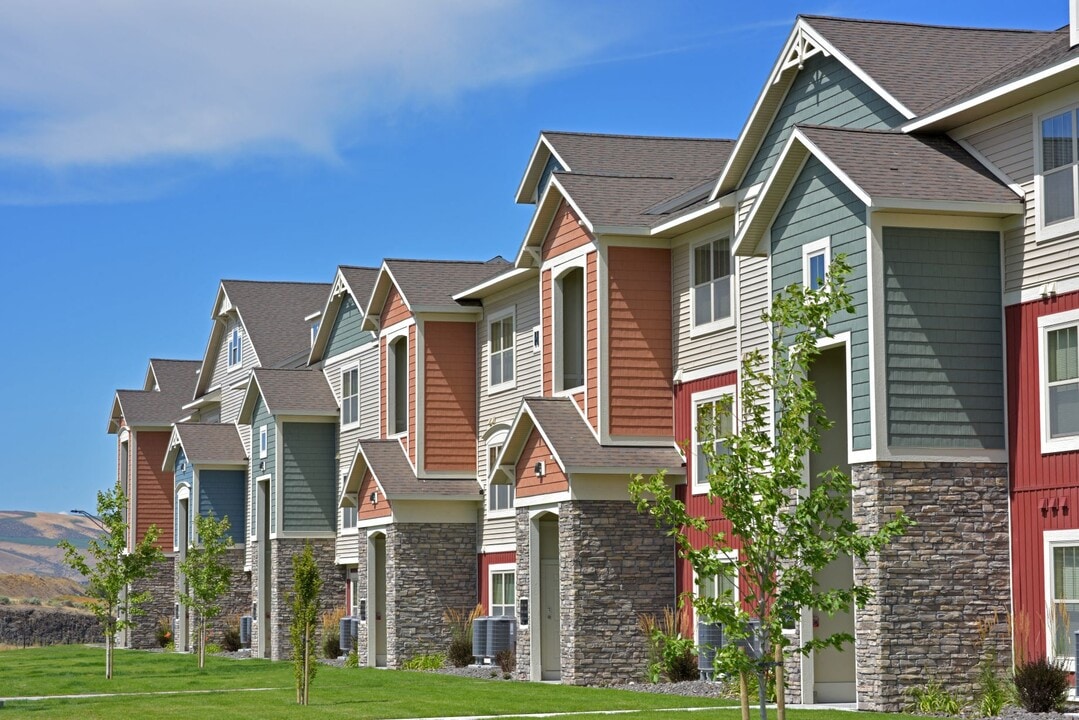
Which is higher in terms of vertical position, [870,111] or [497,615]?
[870,111]

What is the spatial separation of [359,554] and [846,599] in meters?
28.7

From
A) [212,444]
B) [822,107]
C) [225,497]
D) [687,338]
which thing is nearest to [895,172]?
[822,107]

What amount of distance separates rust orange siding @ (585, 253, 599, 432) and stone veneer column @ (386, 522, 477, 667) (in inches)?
390

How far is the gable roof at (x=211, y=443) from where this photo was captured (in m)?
55.6

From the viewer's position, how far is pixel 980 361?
23.2 m

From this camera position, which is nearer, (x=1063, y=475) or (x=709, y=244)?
(x=1063, y=475)

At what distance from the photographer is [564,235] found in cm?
3338

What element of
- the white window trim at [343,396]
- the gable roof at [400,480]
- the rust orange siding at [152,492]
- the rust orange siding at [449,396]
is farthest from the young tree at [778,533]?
the rust orange siding at [152,492]

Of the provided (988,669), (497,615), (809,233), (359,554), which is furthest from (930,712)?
(359,554)

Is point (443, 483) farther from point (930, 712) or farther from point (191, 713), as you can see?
point (930, 712)

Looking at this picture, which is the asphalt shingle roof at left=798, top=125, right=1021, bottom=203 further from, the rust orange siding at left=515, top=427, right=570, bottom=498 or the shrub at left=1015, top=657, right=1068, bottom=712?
the rust orange siding at left=515, top=427, right=570, bottom=498

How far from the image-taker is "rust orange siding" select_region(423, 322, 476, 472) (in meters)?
41.2

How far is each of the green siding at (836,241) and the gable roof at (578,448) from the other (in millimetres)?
6632

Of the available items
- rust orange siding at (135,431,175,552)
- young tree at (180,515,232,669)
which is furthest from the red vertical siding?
rust orange siding at (135,431,175,552)
